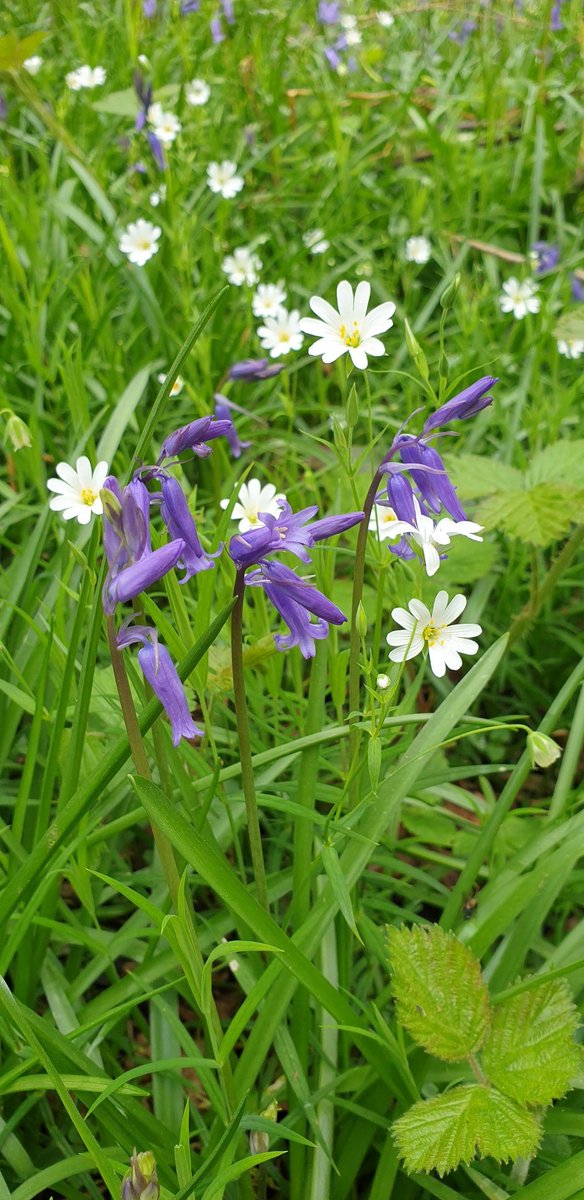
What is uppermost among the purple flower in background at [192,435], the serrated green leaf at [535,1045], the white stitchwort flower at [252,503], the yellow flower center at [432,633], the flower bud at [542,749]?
the purple flower in background at [192,435]

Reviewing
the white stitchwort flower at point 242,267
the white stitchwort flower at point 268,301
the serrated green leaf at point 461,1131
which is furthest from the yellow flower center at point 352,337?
the white stitchwort flower at point 242,267

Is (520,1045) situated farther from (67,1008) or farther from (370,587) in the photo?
(370,587)

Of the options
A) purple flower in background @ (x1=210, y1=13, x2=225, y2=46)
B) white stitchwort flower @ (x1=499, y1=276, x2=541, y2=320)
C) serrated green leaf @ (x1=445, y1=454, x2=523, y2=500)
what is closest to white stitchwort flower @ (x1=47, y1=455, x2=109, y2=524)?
serrated green leaf @ (x1=445, y1=454, x2=523, y2=500)

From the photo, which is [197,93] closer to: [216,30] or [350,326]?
[216,30]

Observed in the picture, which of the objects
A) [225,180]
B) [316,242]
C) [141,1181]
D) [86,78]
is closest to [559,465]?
[316,242]

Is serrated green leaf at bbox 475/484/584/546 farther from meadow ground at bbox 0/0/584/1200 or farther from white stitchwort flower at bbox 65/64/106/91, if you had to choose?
white stitchwort flower at bbox 65/64/106/91

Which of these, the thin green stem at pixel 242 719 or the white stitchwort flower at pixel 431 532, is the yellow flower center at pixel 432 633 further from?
the thin green stem at pixel 242 719

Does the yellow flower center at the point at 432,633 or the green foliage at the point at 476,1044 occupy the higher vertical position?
the yellow flower center at the point at 432,633
